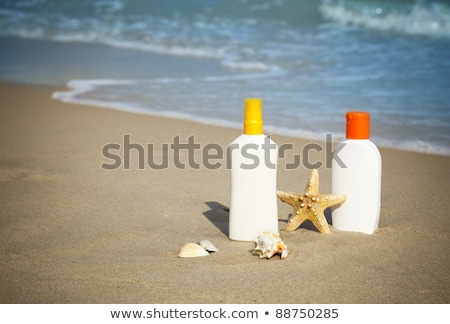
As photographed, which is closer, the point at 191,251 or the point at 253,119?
the point at 191,251

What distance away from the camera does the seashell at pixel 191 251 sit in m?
3.30

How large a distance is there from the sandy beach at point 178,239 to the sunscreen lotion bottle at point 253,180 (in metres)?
0.11

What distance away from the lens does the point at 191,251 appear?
331 cm

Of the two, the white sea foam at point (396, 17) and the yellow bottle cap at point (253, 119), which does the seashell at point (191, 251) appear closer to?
the yellow bottle cap at point (253, 119)

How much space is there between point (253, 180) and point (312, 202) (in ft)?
1.17

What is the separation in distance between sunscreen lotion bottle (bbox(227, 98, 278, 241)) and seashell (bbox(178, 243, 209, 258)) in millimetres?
270

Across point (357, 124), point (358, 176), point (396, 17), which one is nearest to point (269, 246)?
point (358, 176)

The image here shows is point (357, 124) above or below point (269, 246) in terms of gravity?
above

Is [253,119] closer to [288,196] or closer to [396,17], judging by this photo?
[288,196]

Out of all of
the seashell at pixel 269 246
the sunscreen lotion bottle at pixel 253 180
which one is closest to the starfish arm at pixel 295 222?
the sunscreen lotion bottle at pixel 253 180

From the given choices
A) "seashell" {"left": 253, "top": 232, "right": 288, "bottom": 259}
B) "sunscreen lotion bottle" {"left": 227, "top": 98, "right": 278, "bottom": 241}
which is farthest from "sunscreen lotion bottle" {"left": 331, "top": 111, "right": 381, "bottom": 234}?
"seashell" {"left": 253, "top": 232, "right": 288, "bottom": 259}

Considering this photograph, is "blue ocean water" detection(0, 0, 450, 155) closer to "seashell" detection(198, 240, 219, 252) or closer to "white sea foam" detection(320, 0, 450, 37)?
"white sea foam" detection(320, 0, 450, 37)

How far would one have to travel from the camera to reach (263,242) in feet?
10.7

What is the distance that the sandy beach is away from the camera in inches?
116
